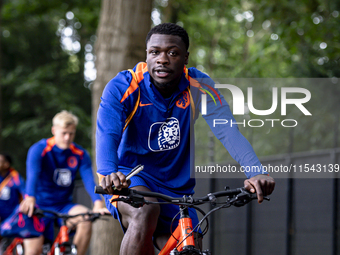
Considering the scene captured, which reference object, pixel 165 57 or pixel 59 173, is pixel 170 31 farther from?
pixel 59 173

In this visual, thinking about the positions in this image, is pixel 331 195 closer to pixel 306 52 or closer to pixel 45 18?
pixel 306 52

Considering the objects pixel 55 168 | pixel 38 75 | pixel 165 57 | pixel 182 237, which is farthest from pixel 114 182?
pixel 38 75

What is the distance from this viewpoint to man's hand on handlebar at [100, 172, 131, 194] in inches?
95.7

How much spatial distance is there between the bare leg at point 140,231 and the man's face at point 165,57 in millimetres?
889

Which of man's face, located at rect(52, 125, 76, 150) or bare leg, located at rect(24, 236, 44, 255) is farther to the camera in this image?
bare leg, located at rect(24, 236, 44, 255)

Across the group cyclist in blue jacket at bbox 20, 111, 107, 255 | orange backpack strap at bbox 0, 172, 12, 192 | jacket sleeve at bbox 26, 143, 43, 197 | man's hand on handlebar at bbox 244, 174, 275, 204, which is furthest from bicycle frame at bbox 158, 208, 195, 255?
orange backpack strap at bbox 0, 172, 12, 192

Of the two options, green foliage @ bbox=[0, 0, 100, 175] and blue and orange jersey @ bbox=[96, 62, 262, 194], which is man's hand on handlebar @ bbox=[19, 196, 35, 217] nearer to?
blue and orange jersey @ bbox=[96, 62, 262, 194]

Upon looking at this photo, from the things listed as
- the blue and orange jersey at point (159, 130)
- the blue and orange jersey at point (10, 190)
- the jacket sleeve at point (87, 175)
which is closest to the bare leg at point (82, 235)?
the jacket sleeve at point (87, 175)

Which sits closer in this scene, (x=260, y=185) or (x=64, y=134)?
(x=260, y=185)

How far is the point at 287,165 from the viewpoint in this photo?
7.36 metres

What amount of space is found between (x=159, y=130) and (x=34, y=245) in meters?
4.17

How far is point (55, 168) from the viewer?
6137mm

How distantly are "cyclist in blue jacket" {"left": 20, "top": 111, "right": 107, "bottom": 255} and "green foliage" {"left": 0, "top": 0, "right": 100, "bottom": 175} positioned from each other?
971cm

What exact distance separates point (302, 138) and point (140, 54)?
5071 millimetres
